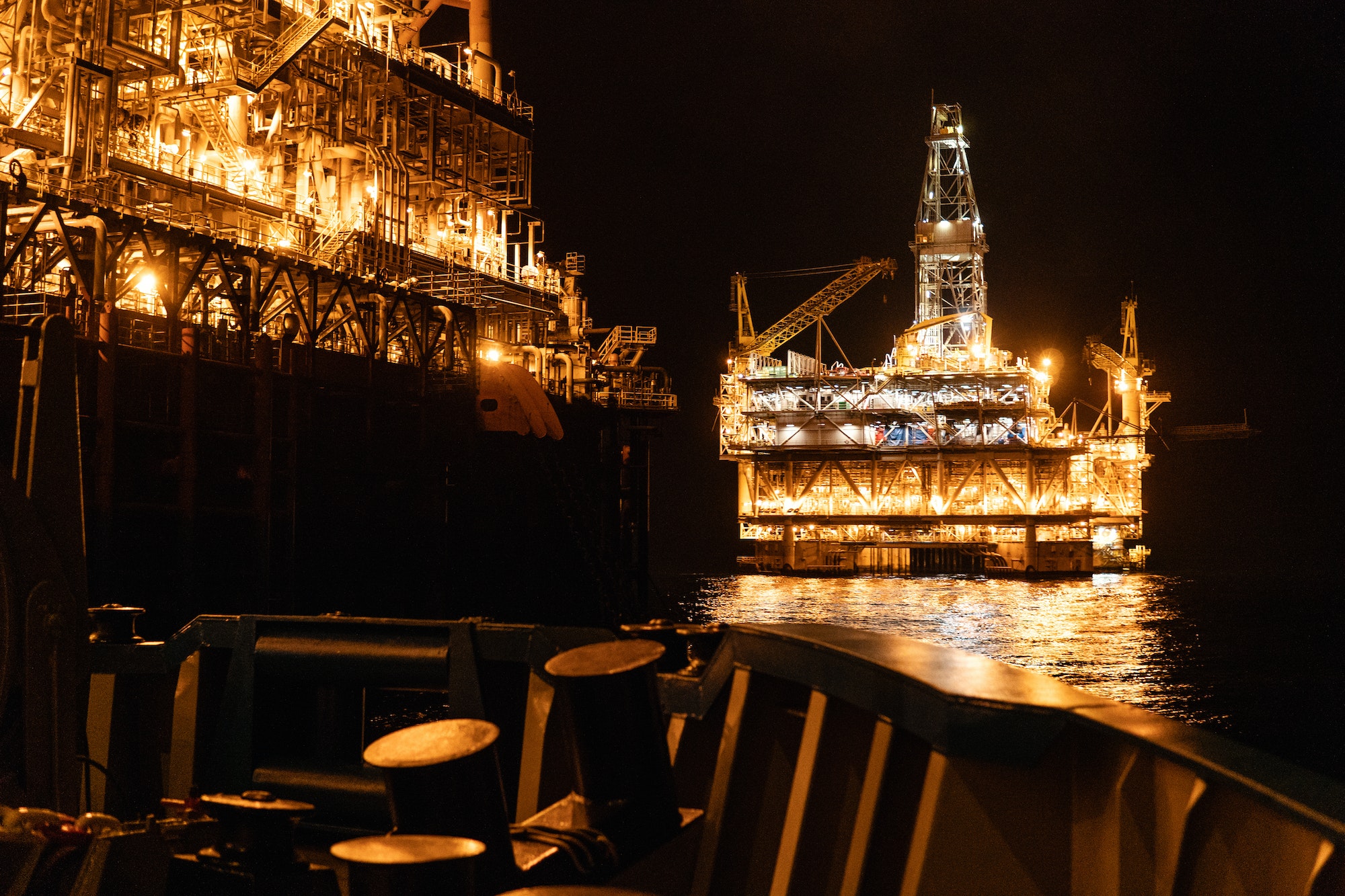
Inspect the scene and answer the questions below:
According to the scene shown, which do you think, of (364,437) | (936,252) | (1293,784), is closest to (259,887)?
(1293,784)

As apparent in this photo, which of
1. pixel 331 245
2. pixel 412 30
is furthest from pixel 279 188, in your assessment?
pixel 412 30

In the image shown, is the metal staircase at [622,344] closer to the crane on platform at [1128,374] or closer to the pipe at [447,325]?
the pipe at [447,325]

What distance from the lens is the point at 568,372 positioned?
53406mm

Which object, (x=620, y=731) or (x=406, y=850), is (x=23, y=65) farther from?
(x=406, y=850)

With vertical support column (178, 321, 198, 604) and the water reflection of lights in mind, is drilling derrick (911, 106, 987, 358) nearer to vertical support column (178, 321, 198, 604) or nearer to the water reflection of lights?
the water reflection of lights

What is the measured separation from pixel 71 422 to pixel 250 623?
194cm

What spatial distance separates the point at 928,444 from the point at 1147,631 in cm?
4859

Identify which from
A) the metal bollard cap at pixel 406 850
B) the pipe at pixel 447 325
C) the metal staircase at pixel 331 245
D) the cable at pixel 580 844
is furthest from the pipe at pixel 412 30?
the metal bollard cap at pixel 406 850

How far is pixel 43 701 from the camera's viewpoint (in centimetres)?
695

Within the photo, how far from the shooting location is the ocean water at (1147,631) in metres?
33.2

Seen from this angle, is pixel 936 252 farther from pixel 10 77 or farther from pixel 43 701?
pixel 43 701

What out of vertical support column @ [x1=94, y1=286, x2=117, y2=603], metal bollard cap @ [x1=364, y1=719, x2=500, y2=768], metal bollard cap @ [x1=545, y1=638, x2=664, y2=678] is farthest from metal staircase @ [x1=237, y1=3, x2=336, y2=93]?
metal bollard cap @ [x1=364, y1=719, x2=500, y2=768]

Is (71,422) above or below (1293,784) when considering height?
above

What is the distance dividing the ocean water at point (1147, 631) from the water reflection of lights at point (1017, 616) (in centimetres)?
14
